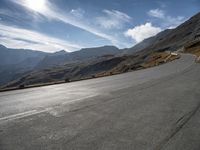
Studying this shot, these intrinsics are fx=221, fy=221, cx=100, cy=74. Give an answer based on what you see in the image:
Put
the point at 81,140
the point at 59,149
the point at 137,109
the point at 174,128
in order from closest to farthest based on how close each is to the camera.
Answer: the point at 59,149 → the point at 81,140 → the point at 174,128 → the point at 137,109

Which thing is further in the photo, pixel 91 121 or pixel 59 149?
pixel 91 121

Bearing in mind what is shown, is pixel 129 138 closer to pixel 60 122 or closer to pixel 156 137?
pixel 156 137

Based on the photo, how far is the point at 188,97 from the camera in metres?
10.1

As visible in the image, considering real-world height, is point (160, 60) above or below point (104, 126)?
above

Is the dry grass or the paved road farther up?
the dry grass

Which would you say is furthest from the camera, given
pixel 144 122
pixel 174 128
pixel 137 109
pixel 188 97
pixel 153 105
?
pixel 188 97

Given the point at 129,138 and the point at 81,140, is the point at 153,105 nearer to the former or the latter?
the point at 129,138

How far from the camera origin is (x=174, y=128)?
5781 mm

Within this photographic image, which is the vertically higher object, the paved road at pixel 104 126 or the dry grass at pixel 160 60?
the dry grass at pixel 160 60

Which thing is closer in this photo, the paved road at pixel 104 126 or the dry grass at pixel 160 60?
the paved road at pixel 104 126

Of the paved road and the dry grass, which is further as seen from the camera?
the dry grass

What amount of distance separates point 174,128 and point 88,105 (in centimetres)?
384

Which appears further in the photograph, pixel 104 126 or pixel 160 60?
pixel 160 60

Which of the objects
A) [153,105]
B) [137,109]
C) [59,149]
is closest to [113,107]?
[137,109]
